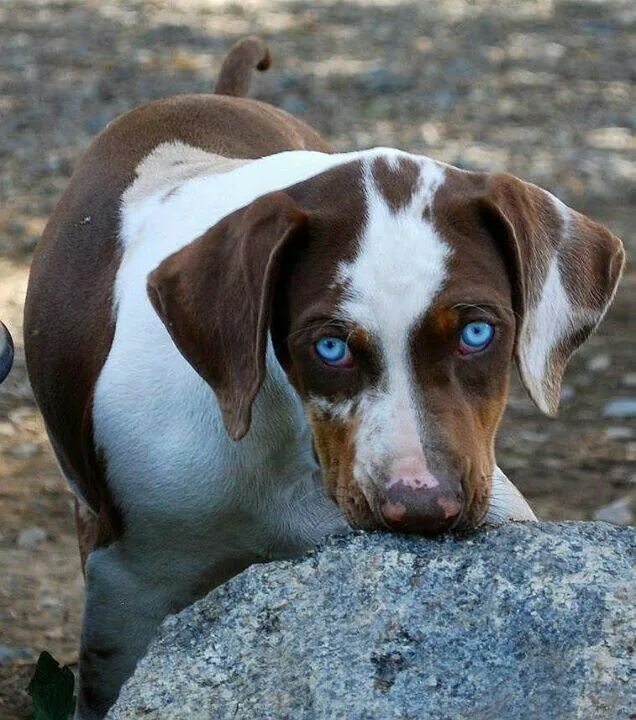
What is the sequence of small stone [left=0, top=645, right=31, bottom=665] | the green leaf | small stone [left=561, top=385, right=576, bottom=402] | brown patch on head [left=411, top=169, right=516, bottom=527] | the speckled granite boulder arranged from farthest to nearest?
small stone [left=561, top=385, right=576, bottom=402] < small stone [left=0, top=645, right=31, bottom=665] < the green leaf < brown patch on head [left=411, top=169, right=516, bottom=527] < the speckled granite boulder

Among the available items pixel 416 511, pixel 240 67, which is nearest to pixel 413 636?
pixel 416 511

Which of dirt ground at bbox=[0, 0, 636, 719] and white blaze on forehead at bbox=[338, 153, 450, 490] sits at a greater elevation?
white blaze on forehead at bbox=[338, 153, 450, 490]

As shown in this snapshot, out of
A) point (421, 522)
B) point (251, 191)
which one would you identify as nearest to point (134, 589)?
point (251, 191)

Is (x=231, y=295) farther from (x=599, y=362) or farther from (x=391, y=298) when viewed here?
(x=599, y=362)

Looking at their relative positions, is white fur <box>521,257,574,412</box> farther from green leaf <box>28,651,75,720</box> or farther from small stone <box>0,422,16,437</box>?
small stone <box>0,422,16,437</box>

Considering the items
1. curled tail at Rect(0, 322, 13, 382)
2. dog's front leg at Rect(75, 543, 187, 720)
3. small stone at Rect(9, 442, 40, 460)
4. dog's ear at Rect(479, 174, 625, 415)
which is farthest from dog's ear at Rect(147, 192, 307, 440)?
small stone at Rect(9, 442, 40, 460)

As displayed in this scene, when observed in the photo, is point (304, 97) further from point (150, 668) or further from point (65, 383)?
point (150, 668)

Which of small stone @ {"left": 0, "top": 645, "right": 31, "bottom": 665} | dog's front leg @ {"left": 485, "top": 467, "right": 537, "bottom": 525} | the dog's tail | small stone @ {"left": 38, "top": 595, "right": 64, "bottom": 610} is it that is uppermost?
dog's front leg @ {"left": 485, "top": 467, "right": 537, "bottom": 525}
